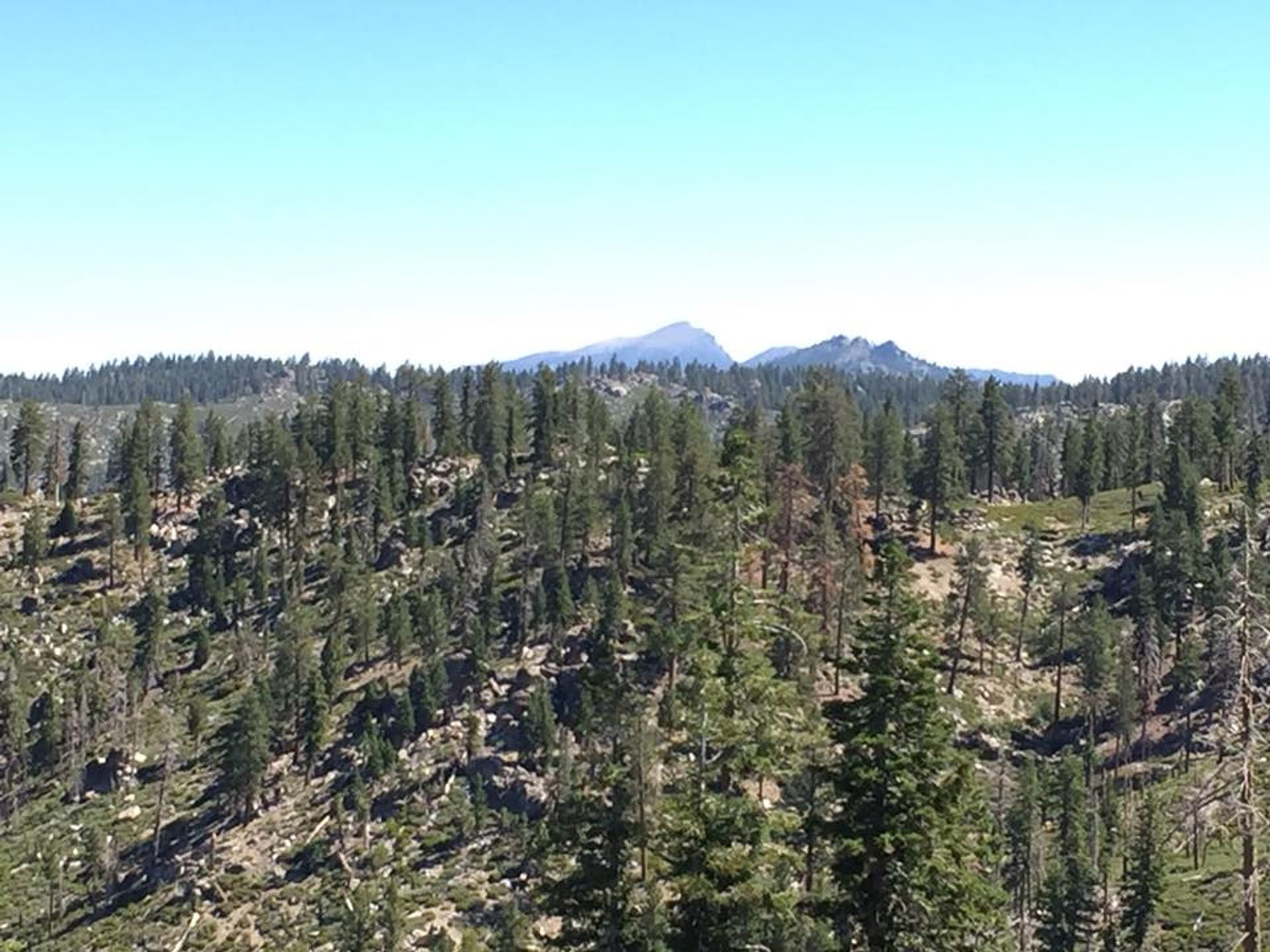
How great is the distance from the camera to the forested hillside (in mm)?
23250

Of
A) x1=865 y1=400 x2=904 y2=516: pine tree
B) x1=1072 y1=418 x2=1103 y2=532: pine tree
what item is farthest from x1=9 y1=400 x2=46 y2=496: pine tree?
x1=1072 y1=418 x2=1103 y2=532: pine tree

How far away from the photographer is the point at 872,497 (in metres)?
125

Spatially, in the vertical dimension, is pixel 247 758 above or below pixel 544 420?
below

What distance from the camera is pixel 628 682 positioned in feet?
89.1

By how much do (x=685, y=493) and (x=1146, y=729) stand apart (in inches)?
1862

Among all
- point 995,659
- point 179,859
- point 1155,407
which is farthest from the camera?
point 1155,407

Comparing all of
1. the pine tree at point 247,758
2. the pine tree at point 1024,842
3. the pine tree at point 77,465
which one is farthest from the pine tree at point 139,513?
the pine tree at point 1024,842

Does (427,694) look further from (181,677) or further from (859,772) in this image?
(859,772)

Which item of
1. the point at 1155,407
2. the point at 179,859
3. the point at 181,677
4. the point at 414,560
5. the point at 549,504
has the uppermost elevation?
the point at 1155,407

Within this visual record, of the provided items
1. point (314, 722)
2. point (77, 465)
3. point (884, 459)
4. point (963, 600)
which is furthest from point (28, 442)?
point (963, 600)

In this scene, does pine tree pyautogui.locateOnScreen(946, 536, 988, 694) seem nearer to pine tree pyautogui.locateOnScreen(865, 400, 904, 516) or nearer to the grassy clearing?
pine tree pyautogui.locateOnScreen(865, 400, 904, 516)

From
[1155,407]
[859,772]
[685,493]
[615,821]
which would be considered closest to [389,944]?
[615,821]

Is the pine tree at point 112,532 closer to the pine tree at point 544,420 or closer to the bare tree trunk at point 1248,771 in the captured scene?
the pine tree at point 544,420

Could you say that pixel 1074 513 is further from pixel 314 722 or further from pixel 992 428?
pixel 314 722
